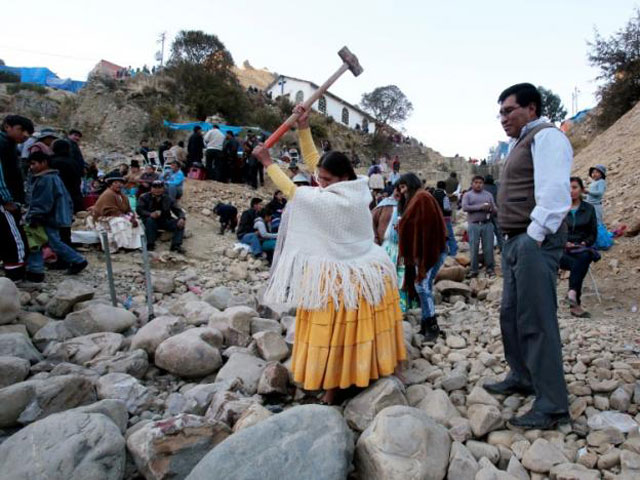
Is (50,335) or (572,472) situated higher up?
(572,472)

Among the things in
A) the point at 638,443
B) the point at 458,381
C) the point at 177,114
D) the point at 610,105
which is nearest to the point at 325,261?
the point at 458,381

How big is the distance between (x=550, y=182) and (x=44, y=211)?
528 centimetres

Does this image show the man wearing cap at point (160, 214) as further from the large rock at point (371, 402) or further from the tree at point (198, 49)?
the tree at point (198, 49)

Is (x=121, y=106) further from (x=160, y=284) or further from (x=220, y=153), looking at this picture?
(x=160, y=284)

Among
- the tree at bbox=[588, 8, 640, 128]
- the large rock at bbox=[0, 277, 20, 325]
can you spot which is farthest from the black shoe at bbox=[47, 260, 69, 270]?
the tree at bbox=[588, 8, 640, 128]

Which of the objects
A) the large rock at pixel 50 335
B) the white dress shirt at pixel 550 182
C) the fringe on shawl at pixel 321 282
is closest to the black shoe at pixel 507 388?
the fringe on shawl at pixel 321 282

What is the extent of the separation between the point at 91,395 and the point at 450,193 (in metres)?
11.5

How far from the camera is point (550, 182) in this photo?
2256 millimetres

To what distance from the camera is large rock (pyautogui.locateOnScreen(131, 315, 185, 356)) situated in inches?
144

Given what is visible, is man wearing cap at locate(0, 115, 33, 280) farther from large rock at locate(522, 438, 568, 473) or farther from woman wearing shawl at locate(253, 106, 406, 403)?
large rock at locate(522, 438, 568, 473)

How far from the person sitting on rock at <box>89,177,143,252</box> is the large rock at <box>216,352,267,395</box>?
177 inches

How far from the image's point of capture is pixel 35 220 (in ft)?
17.2

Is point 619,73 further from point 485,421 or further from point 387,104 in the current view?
point 387,104

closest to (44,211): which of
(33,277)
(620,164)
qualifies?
(33,277)
